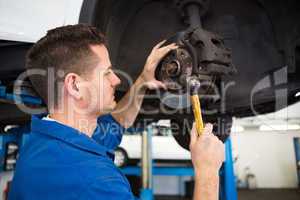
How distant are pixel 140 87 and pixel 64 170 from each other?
0.48 metres

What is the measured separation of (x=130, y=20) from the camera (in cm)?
111

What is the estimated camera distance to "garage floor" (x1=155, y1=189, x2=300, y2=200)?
3802mm

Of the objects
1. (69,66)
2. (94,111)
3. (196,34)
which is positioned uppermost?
(196,34)

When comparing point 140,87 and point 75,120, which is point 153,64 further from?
point 75,120

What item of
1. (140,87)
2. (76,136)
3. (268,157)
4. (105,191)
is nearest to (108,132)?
(140,87)

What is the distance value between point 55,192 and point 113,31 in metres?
0.69

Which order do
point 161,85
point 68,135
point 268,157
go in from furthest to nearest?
point 268,157
point 161,85
point 68,135

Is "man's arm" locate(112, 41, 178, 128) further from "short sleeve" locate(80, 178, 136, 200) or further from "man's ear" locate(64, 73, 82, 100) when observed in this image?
"short sleeve" locate(80, 178, 136, 200)

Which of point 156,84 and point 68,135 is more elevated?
point 156,84

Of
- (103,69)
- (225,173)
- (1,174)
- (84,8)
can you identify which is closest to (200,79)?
(103,69)

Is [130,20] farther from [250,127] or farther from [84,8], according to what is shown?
[250,127]

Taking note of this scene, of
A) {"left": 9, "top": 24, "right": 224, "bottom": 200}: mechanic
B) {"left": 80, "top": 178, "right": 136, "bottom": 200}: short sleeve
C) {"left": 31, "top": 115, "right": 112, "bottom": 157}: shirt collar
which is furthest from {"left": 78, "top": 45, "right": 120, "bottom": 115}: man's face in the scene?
{"left": 80, "top": 178, "right": 136, "bottom": 200}: short sleeve

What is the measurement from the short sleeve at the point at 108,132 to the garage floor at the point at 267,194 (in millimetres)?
3387

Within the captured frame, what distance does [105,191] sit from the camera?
0.50m
